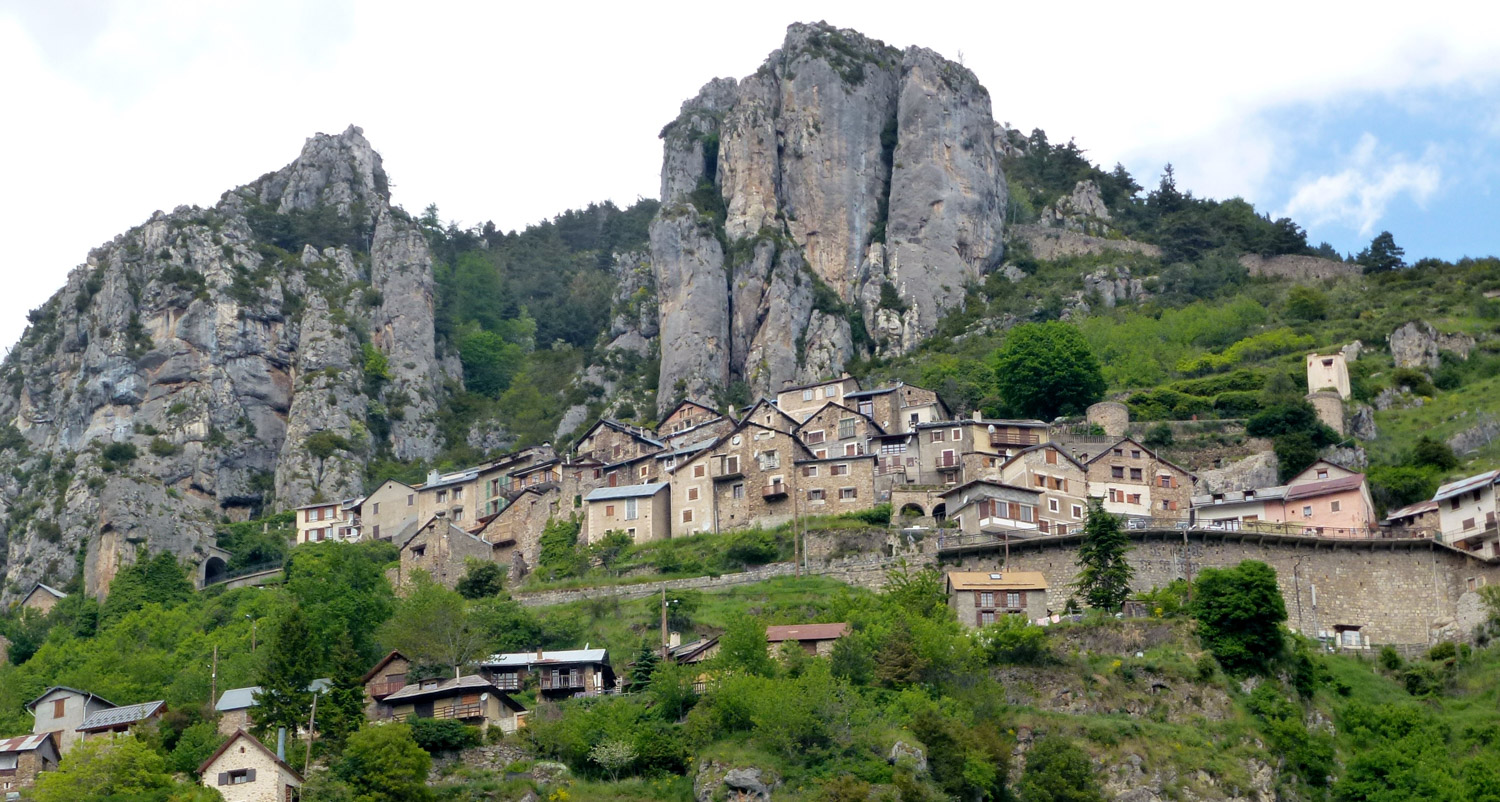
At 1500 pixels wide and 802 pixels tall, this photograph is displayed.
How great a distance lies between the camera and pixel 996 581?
7500 cm

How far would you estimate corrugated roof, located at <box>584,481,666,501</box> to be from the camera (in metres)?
91.1

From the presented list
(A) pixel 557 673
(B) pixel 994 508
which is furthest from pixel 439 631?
(B) pixel 994 508

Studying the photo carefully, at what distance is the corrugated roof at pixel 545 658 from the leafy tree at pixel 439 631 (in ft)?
2.88

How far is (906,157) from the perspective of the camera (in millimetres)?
135500

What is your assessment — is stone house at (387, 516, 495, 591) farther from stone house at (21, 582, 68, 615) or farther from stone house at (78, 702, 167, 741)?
stone house at (21, 582, 68, 615)

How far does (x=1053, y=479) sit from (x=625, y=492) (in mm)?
21914

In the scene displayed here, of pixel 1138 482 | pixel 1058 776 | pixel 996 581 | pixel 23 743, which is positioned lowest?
pixel 1058 776

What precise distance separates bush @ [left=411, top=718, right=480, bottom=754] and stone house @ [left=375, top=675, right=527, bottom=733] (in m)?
1.19

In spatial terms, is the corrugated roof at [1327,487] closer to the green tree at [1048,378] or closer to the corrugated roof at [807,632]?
the green tree at [1048,378]

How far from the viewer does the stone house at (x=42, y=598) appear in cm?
10025

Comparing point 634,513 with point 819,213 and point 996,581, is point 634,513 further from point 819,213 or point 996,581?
point 819,213

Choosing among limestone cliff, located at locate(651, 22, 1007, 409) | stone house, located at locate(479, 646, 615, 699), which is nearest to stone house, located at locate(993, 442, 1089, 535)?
stone house, located at locate(479, 646, 615, 699)

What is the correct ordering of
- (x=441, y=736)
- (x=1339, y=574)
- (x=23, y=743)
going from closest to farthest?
(x=441, y=736)
(x=23, y=743)
(x=1339, y=574)

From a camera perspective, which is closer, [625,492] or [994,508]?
[994,508]
